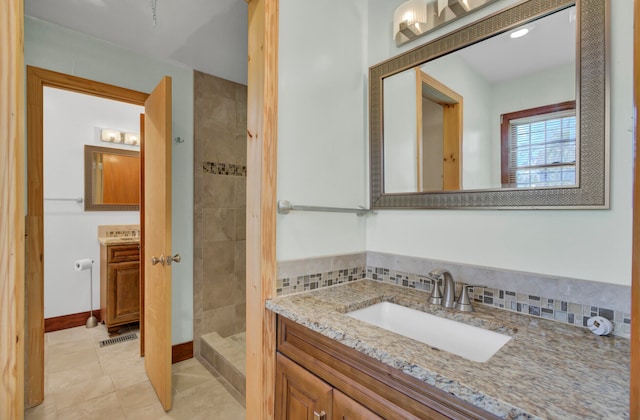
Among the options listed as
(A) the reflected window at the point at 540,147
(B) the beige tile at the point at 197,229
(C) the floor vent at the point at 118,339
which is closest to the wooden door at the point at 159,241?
(B) the beige tile at the point at 197,229

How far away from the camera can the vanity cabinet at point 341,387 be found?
2.17 feet

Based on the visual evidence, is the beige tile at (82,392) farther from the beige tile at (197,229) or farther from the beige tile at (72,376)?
the beige tile at (197,229)

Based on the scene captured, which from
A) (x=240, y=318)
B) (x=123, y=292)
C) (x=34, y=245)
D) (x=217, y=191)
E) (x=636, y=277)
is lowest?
(x=240, y=318)

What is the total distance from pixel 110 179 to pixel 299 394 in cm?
326

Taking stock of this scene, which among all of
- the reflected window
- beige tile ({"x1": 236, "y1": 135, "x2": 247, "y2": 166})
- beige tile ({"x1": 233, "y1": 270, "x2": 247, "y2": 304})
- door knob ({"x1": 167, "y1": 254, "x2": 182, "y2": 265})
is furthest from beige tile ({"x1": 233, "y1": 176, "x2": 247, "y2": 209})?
the reflected window

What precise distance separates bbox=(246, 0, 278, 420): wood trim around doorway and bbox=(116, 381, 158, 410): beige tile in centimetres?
108

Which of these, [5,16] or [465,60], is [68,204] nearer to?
[5,16]

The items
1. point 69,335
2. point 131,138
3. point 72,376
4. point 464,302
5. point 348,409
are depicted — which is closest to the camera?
point 348,409

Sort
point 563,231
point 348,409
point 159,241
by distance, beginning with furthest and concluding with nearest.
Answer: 1. point 159,241
2. point 563,231
3. point 348,409

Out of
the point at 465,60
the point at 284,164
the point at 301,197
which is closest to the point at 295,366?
the point at 301,197

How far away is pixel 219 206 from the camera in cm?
249

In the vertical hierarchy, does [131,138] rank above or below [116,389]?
above

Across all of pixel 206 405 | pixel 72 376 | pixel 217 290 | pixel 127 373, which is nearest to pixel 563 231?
pixel 206 405

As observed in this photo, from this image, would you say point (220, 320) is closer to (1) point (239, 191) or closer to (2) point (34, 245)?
(1) point (239, 191)
